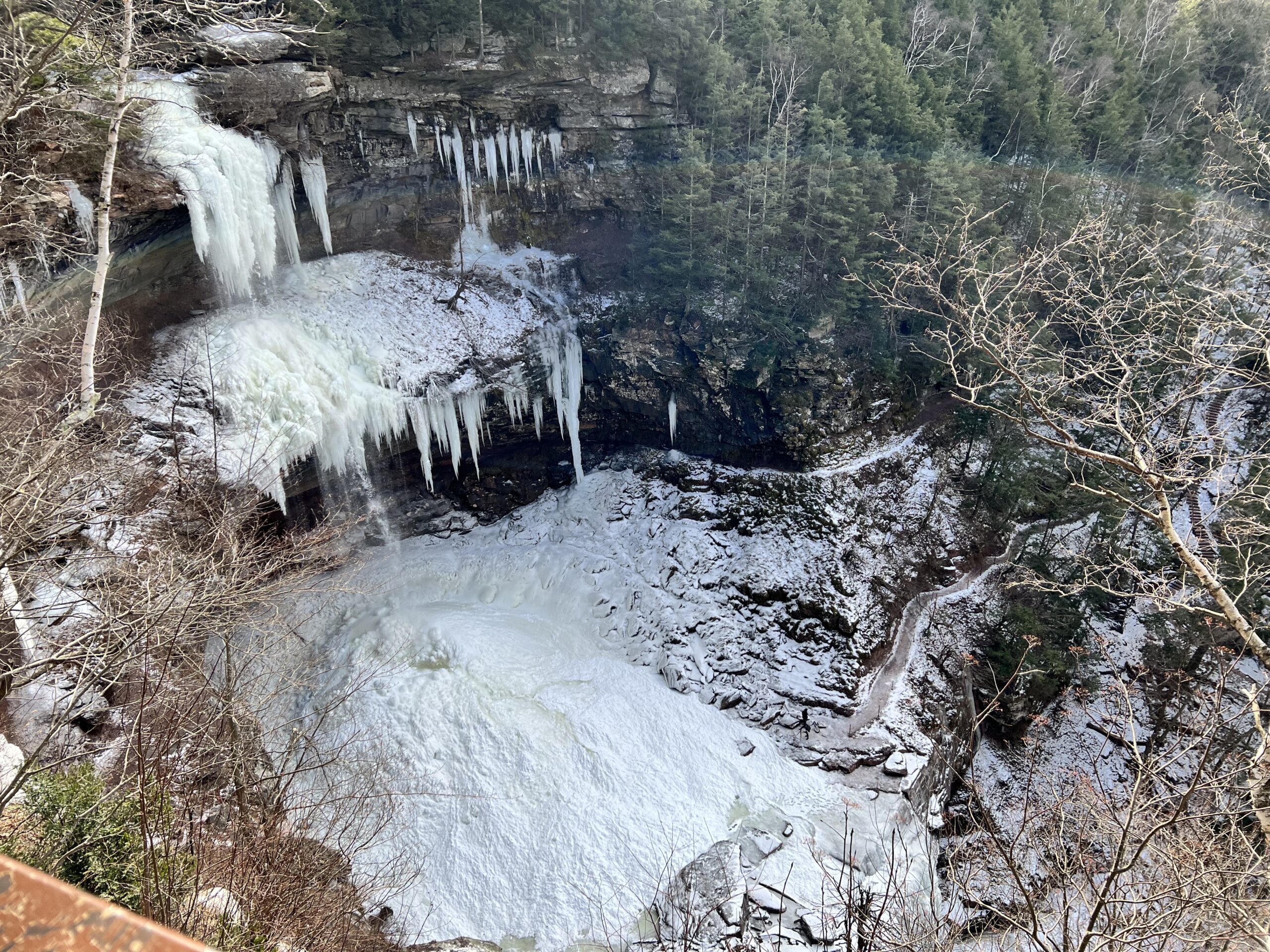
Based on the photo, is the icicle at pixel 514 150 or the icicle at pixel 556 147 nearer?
the icicle at pixel 514 150

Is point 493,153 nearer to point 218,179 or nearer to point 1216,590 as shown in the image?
point 218,179

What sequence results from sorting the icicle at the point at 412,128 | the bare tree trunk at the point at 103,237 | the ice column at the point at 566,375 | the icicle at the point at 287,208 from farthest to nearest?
the ice column at the point at 566,375 < the icicle at the point at 412,128 < the icicle at the point at 287,208 < the bare tree trunk at the point at 103,237

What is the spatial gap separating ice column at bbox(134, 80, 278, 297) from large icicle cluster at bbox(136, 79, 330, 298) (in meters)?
0.01

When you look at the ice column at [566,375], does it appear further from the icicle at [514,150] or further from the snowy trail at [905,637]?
the snowy trail at [905,637]

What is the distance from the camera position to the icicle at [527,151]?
1769cm

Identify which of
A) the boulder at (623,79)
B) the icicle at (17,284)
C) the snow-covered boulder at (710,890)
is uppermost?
the boulder at (623,79)

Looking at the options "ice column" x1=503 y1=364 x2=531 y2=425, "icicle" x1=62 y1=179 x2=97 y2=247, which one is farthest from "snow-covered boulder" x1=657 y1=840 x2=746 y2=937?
"icicle" x1=62 y1=179 x2=97 y2=247

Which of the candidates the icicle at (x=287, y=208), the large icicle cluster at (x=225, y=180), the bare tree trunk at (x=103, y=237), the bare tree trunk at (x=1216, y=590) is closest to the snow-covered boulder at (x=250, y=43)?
the large icicle cluster at (x=225, y=180)

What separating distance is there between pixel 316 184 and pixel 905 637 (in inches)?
624

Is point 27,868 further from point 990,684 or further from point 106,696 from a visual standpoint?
point 990,684

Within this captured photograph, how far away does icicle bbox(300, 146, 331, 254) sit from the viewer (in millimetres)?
14500

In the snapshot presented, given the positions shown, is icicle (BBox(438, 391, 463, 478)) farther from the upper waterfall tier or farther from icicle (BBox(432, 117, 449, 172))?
icicle (BBox(432, 117, 449, 172))

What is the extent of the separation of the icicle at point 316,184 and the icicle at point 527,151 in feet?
16.4

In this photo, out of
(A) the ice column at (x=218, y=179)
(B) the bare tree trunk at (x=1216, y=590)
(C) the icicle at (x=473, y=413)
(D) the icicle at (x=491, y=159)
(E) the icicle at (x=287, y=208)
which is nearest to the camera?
(B) the bare tree trunk at (x=1216, y=590)
